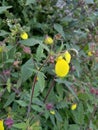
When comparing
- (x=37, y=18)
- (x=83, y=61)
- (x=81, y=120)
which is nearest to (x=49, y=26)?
(x=37, y=18)

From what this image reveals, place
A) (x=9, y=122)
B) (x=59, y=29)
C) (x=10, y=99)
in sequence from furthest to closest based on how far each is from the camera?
(x=59, y=29)
(x=10, y=99)
(x=9, y=122)

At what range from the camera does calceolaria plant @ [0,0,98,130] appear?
112 centimetres

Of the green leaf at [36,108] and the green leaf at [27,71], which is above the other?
the green leaf at [27,71]

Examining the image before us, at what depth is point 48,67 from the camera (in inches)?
50.7

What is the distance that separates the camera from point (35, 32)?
153 centimetres

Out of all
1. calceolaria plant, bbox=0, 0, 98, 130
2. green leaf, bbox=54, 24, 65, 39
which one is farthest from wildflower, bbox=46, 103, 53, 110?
green leaf, bbox=54, 24, 65, 39

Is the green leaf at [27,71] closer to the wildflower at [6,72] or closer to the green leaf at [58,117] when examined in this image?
the wildflower at [6,72]

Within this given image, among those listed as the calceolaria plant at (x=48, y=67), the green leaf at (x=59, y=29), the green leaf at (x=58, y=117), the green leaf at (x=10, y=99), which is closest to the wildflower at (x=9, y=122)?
the calceolaria plant at (x=48, y=67)

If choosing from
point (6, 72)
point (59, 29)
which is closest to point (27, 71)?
point (6, 72)

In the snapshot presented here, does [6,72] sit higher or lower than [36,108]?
higher

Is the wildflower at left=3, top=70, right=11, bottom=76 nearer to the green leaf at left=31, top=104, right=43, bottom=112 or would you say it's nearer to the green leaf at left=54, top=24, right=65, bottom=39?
the green leaf at left=31, top=104, right=43, bottom=112

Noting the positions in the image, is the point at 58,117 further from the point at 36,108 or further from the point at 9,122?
the point at 9,122

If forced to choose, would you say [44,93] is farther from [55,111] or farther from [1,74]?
[1,74]

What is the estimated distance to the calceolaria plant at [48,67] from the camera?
1.12 m
